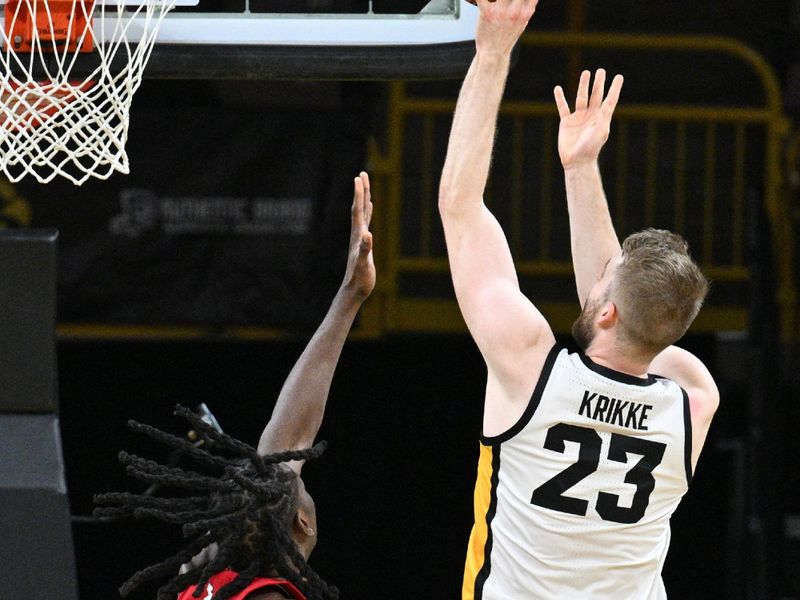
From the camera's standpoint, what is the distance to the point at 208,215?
7.89 m

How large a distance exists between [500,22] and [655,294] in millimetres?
703

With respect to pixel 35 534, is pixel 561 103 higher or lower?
higher

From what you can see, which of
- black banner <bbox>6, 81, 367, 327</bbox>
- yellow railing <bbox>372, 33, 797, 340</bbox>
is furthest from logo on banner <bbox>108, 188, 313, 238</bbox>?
yellow railing <bbox>372, 33, 797, 340</bbox>

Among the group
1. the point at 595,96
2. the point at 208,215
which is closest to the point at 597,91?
the point at 595,96

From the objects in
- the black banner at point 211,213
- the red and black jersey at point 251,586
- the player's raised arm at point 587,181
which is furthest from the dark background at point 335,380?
the red and black jersey at point 251,586

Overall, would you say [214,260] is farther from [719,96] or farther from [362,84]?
[719,96]

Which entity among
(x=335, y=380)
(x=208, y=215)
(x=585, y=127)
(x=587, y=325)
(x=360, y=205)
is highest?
(x=585, y=127)

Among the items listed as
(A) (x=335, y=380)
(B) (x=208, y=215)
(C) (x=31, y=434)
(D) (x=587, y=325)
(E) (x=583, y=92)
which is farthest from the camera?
(B) (x=208, y=215)

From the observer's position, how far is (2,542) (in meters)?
3.73

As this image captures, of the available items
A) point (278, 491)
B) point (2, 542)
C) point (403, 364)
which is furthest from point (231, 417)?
point (278, 491)

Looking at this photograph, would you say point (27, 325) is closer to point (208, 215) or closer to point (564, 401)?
point (564, 401)

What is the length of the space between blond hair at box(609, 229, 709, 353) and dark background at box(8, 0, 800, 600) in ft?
10.1

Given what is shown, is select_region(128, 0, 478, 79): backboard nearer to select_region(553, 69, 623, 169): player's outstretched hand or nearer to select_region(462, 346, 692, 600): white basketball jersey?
select_region(553, 69, 623, 169): player's outstretched hand

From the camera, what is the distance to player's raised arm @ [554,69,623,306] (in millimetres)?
3570
